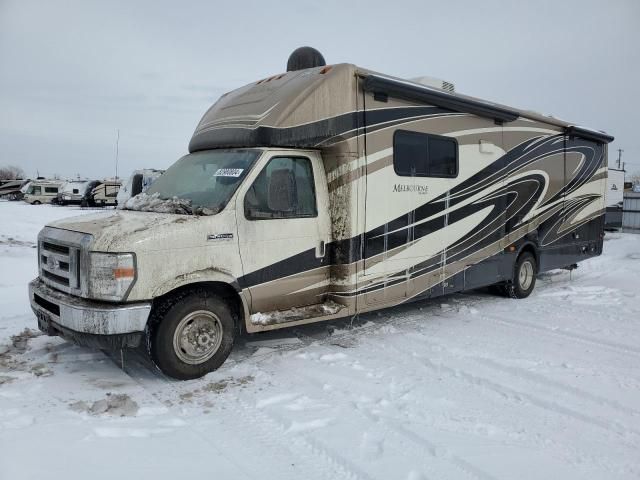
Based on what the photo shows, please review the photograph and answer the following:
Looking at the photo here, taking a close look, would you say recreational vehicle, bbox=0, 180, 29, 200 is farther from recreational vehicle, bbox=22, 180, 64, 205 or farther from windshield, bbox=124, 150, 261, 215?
windshield, bbox=124, 150, 261, 215

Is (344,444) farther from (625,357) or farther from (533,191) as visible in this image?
(533,191)

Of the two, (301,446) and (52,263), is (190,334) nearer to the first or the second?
(52,263)

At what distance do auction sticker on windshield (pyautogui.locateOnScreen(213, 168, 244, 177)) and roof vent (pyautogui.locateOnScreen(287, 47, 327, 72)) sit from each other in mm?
2338

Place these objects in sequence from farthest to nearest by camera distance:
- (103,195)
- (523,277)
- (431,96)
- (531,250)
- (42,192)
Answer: (42,192)
(103,195)
(531,250)
(523,277)
(431,96)

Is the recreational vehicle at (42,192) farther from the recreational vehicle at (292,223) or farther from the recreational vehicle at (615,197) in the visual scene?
the recreational vehicle at (292,223)

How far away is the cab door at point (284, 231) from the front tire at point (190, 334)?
41 cm

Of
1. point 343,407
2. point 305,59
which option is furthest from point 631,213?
point 343,407

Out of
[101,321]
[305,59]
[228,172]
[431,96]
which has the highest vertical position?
[305,59]

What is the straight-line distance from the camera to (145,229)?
4781mm

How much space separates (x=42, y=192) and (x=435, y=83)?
4474 centimetres

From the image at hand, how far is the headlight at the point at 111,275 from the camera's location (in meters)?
4.57

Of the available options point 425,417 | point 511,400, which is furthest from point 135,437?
point 511,400

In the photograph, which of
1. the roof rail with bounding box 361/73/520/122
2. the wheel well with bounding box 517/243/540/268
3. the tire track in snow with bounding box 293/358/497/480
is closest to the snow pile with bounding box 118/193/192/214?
the tire track in snow with bounding box 293/358/497/480

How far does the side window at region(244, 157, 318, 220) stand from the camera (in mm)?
5468
